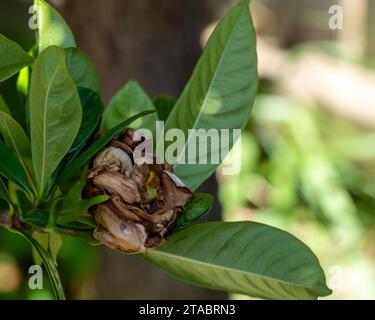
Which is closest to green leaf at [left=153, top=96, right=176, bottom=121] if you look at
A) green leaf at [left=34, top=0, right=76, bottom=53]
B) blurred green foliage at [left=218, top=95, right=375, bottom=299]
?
green leaf at [left=34, top=0, right=76, bottom=53]

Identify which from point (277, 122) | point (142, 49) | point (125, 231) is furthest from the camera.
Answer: point (277, 122)

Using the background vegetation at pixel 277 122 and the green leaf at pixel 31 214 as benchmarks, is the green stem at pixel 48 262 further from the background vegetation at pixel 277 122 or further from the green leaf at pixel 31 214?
the background vegetation at pixel 277 122

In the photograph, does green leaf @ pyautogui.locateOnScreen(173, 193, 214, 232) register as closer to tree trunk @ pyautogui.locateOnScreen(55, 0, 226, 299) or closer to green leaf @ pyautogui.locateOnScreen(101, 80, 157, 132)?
green leaf @ pyautogui.locateOnScreen(101, 80, 157, 132)

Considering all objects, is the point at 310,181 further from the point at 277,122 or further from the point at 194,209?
the point at 194,209

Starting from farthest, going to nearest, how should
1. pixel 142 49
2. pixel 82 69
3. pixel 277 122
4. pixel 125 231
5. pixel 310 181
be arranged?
pixel 277 122 < pixel 310 181 < pixel 142 49 < pixel 82 69 < pixel 125 231

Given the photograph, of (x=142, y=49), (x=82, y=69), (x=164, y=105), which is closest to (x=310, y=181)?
(x=142, y=49)
